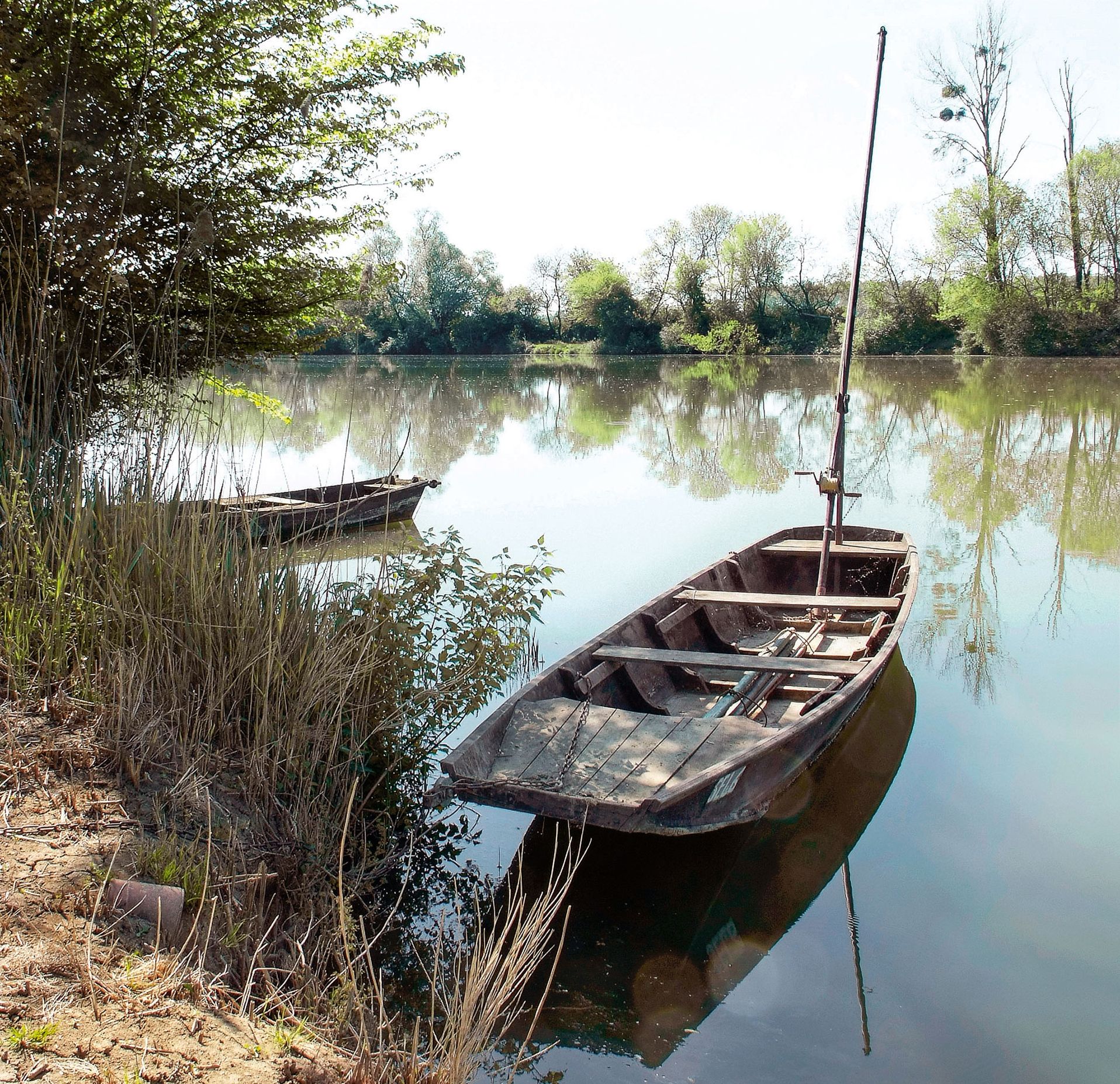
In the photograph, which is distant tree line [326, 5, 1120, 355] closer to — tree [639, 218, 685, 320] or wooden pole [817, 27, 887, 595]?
tree [639, 218, 685, 320]

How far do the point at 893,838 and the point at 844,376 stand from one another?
4062mm

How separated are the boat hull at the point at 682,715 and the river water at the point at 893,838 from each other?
0.42m

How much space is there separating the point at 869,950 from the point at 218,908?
7.43ft

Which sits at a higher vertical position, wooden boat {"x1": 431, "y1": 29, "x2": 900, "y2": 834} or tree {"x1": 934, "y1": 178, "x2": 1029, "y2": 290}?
tree {"x1": 934, "y1": 178, "x2": 1029, "y2": 290}

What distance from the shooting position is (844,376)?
288 inches

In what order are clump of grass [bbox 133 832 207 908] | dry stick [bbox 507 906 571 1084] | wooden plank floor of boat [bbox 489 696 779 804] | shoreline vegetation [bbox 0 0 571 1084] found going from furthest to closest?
wooden plank floor of boat [bbox 489 696 779 804], clump of grass [bbox 133 832 207 908], dry stick [bbox 507 906 571 1084], shoreline vegetation [bbox 0 0 571 1084]

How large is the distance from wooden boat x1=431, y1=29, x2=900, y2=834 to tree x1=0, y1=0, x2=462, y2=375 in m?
2.17

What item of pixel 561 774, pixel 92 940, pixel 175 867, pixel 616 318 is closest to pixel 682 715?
pixel 561 774

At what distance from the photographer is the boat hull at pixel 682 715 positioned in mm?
3410

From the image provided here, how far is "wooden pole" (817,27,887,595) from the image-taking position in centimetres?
690

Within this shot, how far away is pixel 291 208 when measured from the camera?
6.18 meters

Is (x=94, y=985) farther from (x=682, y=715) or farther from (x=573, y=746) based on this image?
(x=682, y=715)

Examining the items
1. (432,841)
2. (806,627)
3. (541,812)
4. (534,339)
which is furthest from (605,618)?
(534,339)

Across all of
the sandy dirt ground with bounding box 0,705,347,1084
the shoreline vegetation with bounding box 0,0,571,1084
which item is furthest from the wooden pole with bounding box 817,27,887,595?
the sandy dirt ground with bounding box 0,705,347,1084
